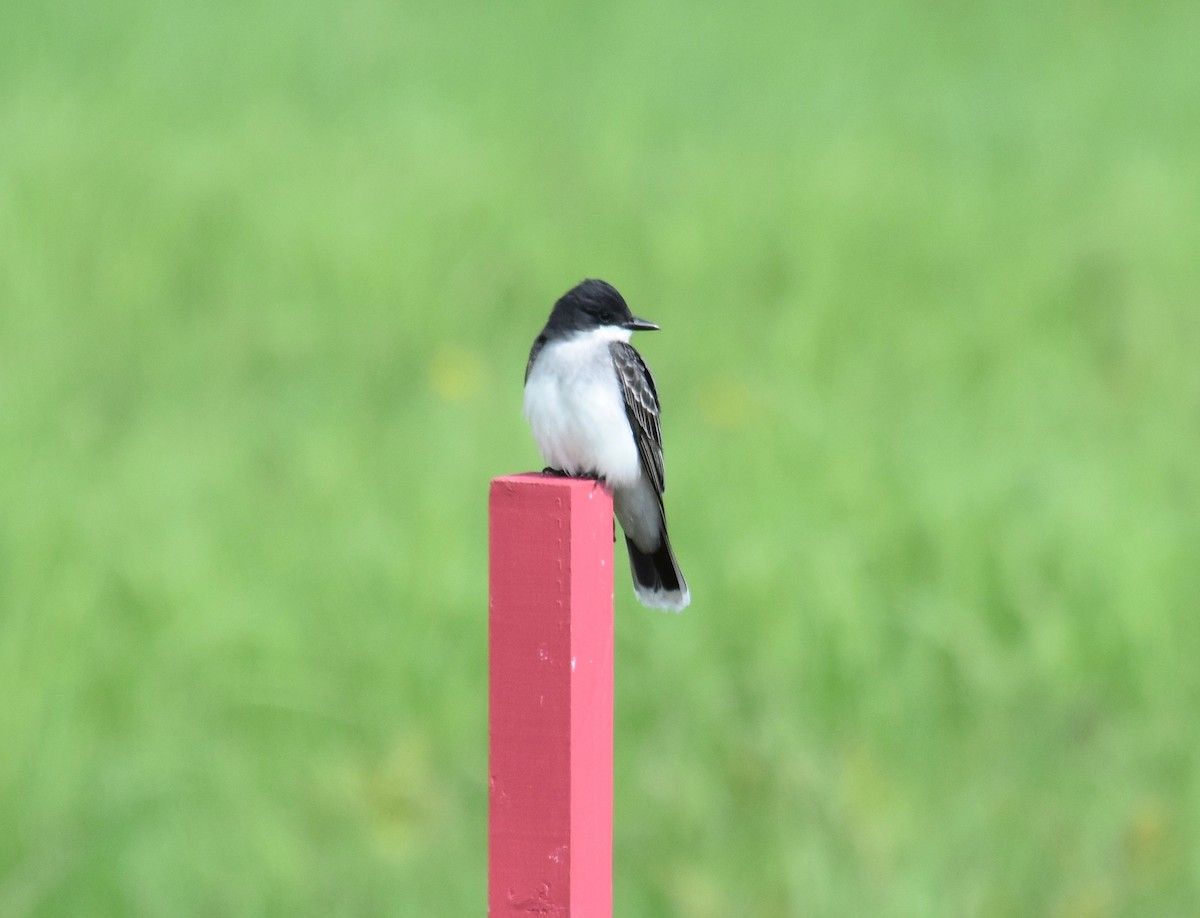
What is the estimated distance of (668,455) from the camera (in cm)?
689

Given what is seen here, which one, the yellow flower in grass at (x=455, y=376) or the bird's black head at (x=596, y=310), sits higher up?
the yellow flower in grass at (x=455, y=376)

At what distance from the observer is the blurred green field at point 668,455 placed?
4.92 m

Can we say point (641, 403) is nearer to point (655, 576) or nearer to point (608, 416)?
point (608, 416)

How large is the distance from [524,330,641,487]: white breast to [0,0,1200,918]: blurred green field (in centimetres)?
150

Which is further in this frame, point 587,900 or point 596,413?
point 596,413

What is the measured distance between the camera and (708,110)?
1134cm

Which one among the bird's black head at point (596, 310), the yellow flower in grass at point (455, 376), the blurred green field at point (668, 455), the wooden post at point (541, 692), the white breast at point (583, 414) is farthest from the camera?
the yellow flower in grass at point (455, 376)

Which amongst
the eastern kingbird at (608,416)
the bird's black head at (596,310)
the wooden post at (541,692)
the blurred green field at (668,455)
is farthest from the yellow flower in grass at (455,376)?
the wooden post at (541,692)

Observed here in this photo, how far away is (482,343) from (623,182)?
191 cm

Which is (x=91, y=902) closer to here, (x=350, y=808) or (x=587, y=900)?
(x=350, y=808)

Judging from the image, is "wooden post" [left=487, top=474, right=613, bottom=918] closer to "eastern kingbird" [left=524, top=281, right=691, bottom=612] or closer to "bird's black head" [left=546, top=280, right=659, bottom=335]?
"eastern kingbird" [left=524, top=281, right=691, bottom=612]

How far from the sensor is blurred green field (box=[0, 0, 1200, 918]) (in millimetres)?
4918

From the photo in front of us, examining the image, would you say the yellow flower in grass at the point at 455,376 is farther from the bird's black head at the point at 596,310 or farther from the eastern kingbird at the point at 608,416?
the bird's black head at the point at 596,310

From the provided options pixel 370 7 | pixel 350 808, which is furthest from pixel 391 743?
pixel 370 7
